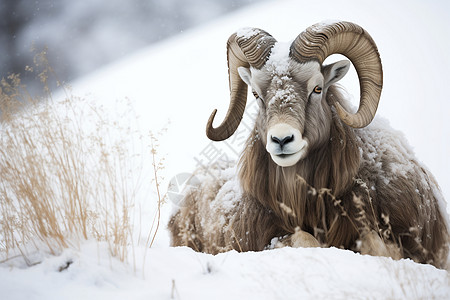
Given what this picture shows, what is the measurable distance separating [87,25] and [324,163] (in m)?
18.3

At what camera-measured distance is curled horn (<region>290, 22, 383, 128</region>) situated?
152 inches

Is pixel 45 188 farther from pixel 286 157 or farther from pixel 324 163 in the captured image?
pixel 324 163

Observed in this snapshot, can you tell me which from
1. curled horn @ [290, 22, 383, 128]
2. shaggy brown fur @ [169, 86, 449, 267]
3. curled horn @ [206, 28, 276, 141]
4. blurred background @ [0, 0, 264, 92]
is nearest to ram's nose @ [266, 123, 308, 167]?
shaggy brown fur @ [169, 86, 449, 267]

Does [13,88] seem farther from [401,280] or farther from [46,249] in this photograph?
[401,280]

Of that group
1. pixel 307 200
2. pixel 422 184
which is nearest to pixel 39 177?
pixel 307 200

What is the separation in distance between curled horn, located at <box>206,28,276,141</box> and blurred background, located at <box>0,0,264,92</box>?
9.62 metres

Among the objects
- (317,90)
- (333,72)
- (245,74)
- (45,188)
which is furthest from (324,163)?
(45,188)

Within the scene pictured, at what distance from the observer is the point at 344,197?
400cm

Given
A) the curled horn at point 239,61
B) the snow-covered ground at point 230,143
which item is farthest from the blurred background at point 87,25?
the curled horn at point 239,61

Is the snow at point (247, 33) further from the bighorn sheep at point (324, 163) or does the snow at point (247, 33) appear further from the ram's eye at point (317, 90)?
the ram's eye at point (317, 90)

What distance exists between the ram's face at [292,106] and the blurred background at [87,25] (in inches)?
413

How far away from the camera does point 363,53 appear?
4180mm

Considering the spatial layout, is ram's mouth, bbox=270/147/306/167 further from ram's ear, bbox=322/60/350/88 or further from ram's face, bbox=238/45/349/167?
ram's ear, bbox=322/60/350/88

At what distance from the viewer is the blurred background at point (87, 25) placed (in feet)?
44.8
